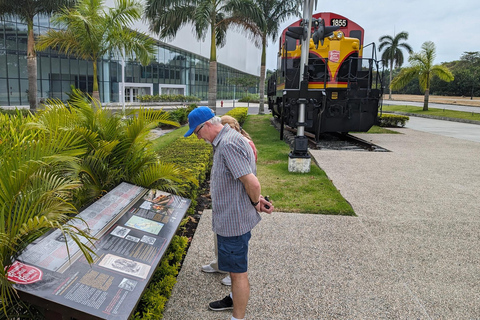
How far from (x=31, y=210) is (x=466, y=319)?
3.46m

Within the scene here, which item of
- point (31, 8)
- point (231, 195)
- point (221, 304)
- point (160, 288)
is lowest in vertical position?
point (221, 304)

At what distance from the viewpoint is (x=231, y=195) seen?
2.72 metres

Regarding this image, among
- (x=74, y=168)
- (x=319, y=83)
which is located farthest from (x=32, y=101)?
(x=74, y=168)

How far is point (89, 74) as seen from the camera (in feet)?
114

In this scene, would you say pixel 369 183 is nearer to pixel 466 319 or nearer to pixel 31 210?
pixel 466 319

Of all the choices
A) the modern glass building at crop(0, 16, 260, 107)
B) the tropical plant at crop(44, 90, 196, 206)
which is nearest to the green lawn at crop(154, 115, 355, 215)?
the tropical plant at crop(44, 90, 196, 206)

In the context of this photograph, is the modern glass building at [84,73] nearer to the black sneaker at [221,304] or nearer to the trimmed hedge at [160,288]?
the trimmed hedge at [160,288]

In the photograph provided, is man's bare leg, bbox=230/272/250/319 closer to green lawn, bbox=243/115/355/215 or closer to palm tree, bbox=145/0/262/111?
green lawn, bbox=243/115/355/215

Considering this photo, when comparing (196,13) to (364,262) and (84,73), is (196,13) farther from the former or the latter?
(84,73)

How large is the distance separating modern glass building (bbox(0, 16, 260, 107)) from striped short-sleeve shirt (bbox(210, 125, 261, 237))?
40.0 feet

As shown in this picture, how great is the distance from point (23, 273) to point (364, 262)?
10.7ft

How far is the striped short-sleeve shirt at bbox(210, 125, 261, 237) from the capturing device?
261 centimetres

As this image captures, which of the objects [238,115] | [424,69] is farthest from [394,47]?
[238,115]

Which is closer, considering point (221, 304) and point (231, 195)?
point (231, 195)
